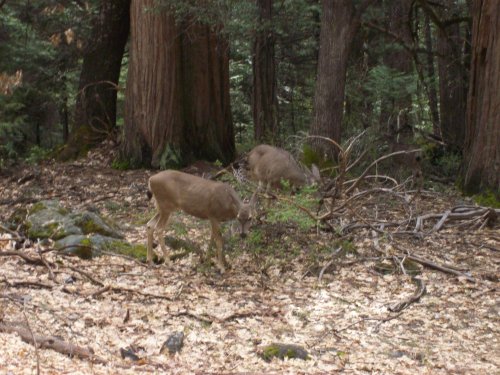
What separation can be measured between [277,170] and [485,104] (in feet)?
11.8

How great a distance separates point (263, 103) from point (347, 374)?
12.6 m

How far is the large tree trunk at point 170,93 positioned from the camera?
15.2 metres

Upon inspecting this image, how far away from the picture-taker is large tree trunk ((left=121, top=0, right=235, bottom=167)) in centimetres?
1516

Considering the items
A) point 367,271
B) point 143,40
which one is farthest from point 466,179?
point 143,40

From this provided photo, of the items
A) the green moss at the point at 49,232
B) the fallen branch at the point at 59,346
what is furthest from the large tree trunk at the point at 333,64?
the fallen branch at the point at 59,346

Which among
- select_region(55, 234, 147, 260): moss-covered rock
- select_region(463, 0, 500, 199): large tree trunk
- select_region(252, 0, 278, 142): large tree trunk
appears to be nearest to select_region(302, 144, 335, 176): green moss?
select_region(463, 0, 500, 199): large tree trunk

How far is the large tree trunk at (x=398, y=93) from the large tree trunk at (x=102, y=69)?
19.3 feet

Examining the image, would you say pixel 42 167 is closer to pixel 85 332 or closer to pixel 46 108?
pixel 46 108

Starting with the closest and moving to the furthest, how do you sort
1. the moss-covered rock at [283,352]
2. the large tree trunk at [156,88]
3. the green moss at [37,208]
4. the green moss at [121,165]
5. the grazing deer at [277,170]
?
the moss-covered rock at [283,352] → the green moss at [37,208] → the grazing deer at [277,170] → the large tree trunk at [156,88] → the green moss at [121,165]

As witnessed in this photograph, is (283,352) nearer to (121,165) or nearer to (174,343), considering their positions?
(174,343)

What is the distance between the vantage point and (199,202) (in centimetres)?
920

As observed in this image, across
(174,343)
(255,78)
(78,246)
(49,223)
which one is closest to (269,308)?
(174,343)

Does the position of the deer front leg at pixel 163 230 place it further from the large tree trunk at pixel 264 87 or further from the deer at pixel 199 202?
the large tree trunk at pixel 264 87

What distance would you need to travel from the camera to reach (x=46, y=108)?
22.8m
